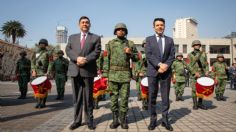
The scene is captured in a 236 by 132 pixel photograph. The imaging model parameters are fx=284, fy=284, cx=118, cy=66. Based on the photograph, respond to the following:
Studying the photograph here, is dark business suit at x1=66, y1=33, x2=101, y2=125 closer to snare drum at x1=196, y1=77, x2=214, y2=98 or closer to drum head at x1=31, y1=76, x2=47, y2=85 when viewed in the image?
drum head at x1=31, y1=76, x2=47, y2=85

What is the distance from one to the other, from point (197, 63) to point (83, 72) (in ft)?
14.9

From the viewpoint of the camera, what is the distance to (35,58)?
9438mm

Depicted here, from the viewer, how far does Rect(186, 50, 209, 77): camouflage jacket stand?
926 cm

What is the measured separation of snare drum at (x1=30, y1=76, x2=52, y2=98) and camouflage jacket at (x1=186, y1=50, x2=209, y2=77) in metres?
4.64

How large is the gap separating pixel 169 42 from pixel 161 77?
2.72ft

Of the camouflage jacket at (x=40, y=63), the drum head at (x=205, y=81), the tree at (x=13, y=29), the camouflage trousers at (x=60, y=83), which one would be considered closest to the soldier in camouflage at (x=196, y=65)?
the drum head at (x=205, y=81)

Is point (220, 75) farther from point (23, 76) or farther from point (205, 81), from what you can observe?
point (23, 76)

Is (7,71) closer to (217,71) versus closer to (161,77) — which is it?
(217,71)

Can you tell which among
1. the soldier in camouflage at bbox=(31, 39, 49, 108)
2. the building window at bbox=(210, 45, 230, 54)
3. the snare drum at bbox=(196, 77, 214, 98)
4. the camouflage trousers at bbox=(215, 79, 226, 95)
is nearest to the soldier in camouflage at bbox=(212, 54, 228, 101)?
the camouflage trousers at bbox=(215, 79, 226, 95)

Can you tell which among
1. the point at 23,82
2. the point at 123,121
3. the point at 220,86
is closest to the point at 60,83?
the point at 23,82

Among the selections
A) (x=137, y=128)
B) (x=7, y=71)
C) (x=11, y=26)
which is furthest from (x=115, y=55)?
(x=11, y=26)

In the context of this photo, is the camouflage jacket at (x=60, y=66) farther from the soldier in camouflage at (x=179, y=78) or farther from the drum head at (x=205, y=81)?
the drum head at (x=205, y=81)

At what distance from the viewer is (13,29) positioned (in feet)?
202

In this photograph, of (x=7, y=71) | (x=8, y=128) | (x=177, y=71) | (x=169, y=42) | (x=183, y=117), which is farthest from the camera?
(x=7, y=71)
